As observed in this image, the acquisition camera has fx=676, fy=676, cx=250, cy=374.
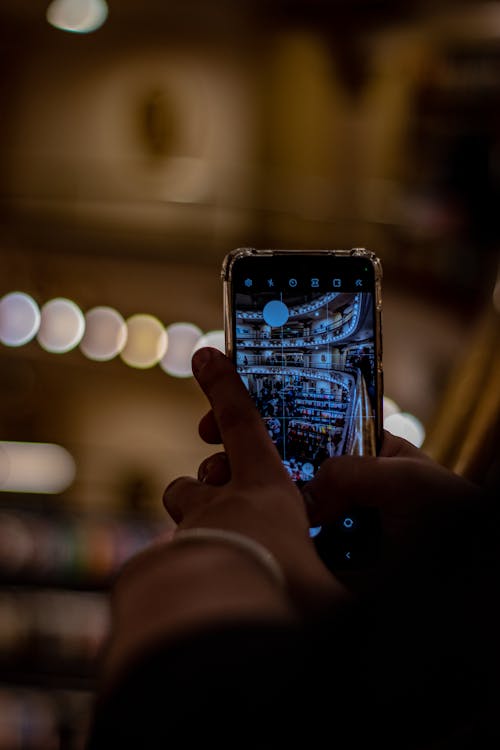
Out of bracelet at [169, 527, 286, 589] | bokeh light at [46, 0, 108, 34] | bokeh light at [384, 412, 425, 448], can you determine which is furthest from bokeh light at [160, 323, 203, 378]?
bracelet at [169, 527, 286, 589]

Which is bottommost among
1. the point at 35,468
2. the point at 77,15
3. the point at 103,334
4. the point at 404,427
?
the point at 35,468

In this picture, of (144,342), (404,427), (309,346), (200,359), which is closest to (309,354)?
(309,346)

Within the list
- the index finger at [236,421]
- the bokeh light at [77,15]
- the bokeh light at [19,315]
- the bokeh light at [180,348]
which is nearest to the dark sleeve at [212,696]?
the index finger at [236,421]

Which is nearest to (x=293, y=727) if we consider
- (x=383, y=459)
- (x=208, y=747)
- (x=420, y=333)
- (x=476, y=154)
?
(x=208, y=747)

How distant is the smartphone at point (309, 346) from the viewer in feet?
1.77

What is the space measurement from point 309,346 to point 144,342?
3.79ft

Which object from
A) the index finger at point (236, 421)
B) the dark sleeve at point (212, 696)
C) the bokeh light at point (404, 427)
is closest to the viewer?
the dark sleeve at point (212, 696)

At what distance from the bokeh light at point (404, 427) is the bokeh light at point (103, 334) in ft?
2.32

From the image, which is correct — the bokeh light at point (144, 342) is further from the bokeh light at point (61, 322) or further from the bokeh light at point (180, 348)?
the bokeh light at point (61, 322)

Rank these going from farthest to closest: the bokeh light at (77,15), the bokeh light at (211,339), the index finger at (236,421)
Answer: the bokeh light at (77,15) < the bokeh light at (211,339) < the index finger at (236,421)

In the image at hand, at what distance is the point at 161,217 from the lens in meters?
1.71

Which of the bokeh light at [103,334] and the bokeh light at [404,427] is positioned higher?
the bokeh light at [103,334]

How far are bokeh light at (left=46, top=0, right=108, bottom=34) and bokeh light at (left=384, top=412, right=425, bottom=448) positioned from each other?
135 centimetres

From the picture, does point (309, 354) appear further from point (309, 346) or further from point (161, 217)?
point (161, 217)
